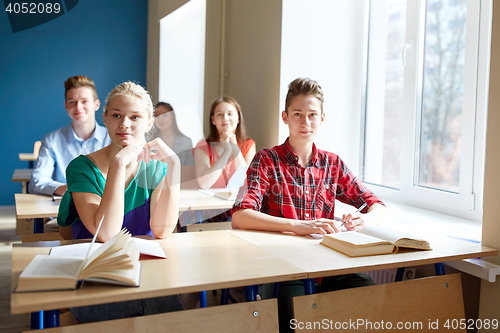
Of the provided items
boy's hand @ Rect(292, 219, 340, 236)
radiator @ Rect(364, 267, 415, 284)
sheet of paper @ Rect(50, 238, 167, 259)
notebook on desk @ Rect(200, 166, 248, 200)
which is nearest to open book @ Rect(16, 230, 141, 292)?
sheet of paper @ Rect(50, 238, 167, 259)

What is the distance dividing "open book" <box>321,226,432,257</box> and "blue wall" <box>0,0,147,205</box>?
13.3 feet

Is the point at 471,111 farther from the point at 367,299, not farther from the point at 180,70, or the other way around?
the point at 180,70

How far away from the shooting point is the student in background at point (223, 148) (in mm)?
2283

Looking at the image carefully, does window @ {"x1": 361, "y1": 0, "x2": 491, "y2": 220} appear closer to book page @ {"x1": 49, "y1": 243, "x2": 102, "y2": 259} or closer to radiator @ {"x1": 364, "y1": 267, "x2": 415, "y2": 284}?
radiator @ {"x1": 364, "y1": 267, "x2": 415, "y2": 284}

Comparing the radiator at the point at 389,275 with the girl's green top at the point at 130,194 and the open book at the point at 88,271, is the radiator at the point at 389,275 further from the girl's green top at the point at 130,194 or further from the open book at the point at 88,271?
the open book at the point at 88,271

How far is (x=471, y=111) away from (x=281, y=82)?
109cm

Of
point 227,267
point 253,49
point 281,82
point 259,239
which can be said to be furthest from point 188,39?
point 227,267

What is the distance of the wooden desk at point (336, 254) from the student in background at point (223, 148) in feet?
2.49

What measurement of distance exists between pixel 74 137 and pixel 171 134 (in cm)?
124

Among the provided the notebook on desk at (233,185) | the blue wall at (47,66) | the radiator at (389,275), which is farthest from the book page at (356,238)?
the blue wall at (47,66)

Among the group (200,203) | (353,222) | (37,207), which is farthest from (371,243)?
(37,207)

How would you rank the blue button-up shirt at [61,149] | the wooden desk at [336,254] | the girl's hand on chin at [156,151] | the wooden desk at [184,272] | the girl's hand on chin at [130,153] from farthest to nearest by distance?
the blue button-up shirt at [61,149]
the girl's hand on chin at [156,151]
the girl's hand on chin at [130,153]
the wooden desk at [336,254]
the wooden desk at [184,272]

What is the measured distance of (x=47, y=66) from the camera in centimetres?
497

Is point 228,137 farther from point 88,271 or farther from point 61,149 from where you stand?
point 88,271
